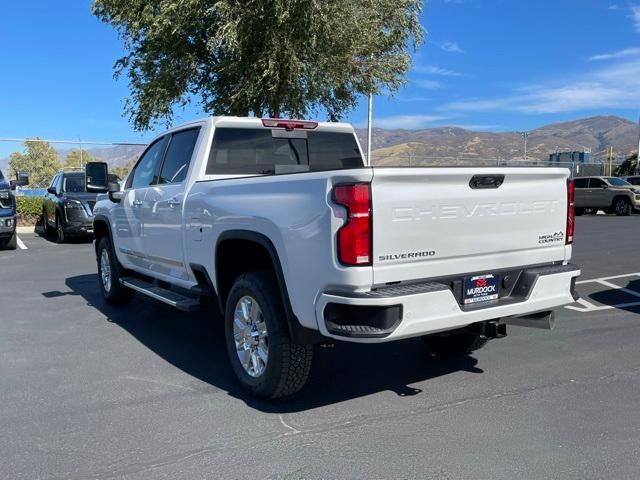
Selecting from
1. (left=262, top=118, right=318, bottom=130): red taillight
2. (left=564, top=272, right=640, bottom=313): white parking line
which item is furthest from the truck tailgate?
(left=564, top=272, right=640, bottom=313): white parking line

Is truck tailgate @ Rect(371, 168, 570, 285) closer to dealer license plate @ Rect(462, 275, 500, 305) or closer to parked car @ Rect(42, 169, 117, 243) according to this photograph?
dealer license plate @ Rect(462, 275, 500, 305)

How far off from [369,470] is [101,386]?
7.88ft

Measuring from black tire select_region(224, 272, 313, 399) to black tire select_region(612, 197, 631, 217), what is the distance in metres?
24.5

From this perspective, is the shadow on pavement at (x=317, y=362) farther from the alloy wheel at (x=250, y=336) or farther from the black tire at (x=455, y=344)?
the alloy wheel at (x=250, y=336)

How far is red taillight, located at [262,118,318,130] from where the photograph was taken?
223 inches

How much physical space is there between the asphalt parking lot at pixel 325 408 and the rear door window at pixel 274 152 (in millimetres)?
1761

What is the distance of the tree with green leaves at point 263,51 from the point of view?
1341 centimetres

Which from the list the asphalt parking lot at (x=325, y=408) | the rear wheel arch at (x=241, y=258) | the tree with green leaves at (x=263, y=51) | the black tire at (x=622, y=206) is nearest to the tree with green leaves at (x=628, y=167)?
the black tire at (x=622, y=206)

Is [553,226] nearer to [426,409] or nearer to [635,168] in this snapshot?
[426,409]

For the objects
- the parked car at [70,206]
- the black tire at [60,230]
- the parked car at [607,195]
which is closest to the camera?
the parked car at [70,206]

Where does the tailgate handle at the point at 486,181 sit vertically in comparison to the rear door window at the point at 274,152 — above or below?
below

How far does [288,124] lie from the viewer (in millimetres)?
5754

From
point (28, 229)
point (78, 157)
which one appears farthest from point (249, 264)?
point (78, 157)

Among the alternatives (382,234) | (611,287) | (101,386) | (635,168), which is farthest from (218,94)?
(635,168)
